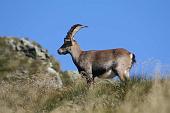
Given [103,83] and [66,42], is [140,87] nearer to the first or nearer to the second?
[103,83]

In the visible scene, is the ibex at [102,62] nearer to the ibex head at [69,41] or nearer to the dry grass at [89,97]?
the ibex head at [69,41]

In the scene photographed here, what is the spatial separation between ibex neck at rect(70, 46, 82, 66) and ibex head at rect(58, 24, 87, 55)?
0.18 m

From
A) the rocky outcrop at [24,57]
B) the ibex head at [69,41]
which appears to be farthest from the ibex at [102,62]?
the rocky outcrop at [24,57]

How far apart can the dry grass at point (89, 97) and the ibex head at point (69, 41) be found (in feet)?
11.0

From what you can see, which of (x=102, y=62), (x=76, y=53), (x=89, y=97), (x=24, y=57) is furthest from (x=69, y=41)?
(x=24, y=57)

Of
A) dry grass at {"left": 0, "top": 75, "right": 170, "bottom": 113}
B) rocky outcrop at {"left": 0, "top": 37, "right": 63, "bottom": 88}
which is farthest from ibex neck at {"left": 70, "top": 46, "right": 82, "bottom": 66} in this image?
rocky outcrop at {"left": 0, "top": 37, "right": 63, "bottom": 88}

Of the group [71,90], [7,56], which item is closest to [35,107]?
[71,90]

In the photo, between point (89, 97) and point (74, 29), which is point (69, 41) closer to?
point (74, 29)

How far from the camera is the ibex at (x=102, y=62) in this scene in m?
18.0

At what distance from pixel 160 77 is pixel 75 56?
22.8ft

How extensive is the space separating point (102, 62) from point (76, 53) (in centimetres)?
178

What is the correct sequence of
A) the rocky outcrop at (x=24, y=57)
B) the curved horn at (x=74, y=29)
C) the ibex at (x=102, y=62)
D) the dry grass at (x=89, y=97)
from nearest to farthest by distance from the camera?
1. the dry grass at (x=89, y=97)
2. the ibex at (x=102, y=62)
3. the curved horn at (x=74, y=29)
4. the rocky outcrop at (x=24, y=57)

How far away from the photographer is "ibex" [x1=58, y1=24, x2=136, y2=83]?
18.0m

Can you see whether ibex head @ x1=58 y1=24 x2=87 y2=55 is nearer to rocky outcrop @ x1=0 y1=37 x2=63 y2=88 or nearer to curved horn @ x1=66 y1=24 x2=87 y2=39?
curved horn @ x1=66 y1=24 x2=87 y2=39
